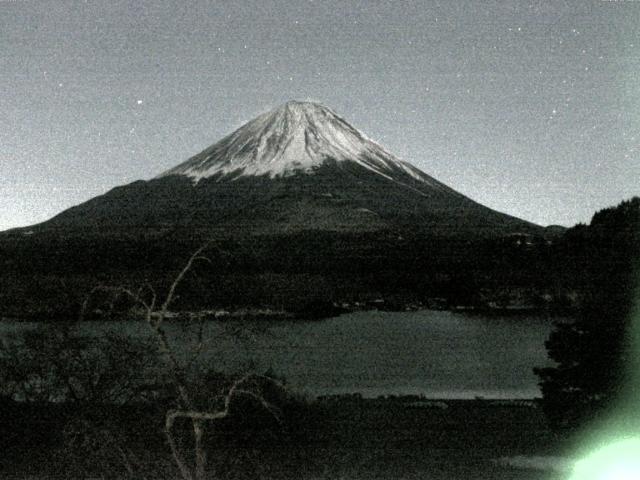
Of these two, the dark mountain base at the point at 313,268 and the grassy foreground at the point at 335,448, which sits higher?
the dark mountain base at the point at 313,268

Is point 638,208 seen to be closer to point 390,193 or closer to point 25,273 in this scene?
point 25,273

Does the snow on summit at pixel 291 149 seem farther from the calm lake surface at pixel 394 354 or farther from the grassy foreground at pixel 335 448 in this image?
the grassy foreground at pixel 335 448

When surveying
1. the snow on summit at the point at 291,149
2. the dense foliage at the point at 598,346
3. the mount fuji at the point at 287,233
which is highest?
the snow on summit at the point at 291,149

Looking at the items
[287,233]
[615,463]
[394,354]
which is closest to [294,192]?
[287,233]

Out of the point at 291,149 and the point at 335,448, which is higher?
the point at 291,149

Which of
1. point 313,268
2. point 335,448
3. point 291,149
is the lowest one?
point 335,448

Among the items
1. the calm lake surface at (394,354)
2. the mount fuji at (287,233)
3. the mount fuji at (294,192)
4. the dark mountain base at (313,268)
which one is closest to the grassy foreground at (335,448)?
the calm lake surface at (394,354)

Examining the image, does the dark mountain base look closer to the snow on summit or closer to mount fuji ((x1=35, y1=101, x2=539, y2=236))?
mount fuji ((x1=35, y1=101, x2=539, y2=236))

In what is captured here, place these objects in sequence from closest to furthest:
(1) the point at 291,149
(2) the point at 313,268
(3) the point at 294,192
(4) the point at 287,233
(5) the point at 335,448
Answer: (5) the point at 335,448
(2) the point at 313,268
(4) the point at 287,233
(3) the point at 294,192
(1) the point at 291,149

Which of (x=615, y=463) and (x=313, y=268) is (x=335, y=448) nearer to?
(x=615, y=463)
